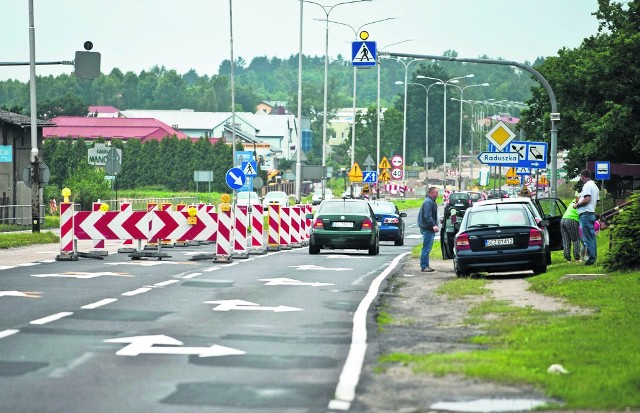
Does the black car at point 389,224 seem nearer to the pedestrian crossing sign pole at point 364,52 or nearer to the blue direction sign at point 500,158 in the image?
the pedestrian crossing sign pole at point 364,52

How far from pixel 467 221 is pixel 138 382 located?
16133 mm

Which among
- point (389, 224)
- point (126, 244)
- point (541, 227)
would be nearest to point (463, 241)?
point (541, 227)

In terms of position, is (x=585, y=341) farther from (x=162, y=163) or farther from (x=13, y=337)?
(x=162, y=163)

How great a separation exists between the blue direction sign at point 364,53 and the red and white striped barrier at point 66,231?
13.3 meters

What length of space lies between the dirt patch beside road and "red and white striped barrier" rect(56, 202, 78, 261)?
7.62m

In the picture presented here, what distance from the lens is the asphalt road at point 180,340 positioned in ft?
32.7

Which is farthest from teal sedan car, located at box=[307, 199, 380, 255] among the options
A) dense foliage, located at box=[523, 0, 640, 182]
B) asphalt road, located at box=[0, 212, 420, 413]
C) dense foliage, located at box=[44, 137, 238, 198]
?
dense foliage, located at box=[44, 137, 238, 198]

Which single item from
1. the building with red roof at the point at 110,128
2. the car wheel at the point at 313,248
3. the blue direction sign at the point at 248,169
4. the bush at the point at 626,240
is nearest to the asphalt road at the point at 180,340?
the bush at the point at 626,240

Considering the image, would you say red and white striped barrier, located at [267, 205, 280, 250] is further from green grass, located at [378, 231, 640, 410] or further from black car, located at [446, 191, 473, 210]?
black car, located at [446, 191, 473, 210]

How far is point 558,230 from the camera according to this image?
30.0 meters

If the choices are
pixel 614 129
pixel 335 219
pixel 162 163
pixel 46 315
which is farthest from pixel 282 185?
pixel 46 315

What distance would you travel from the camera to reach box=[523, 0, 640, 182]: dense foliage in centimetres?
6406

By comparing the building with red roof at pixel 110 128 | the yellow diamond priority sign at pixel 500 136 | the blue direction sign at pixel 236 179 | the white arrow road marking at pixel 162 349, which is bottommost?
the white arrow road marking at pixel 162 349

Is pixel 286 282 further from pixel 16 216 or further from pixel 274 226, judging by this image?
pixel 16 216
